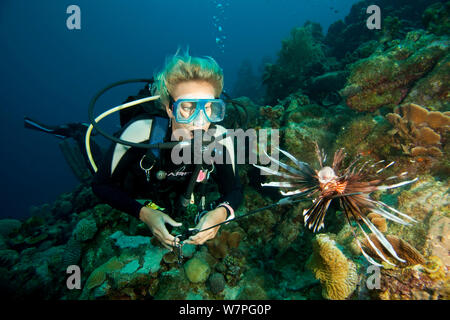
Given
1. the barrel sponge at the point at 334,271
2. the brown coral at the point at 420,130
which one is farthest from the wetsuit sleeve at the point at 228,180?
the brown coral at the point at 420,130

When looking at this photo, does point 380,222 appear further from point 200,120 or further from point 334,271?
point 200,120

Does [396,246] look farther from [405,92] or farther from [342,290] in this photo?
[405,92]

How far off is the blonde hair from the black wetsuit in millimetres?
541

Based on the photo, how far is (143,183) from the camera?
2930 mm

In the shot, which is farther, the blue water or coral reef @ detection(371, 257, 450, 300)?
the blue water

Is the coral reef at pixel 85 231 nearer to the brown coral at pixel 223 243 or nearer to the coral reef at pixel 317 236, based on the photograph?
the coral reef at pixel 317 236

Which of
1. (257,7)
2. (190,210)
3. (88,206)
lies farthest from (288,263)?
(257,7)

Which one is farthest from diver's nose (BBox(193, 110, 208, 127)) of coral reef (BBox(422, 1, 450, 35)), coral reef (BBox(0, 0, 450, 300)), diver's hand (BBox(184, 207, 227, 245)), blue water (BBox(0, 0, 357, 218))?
blue water (BBox(0, 0, 357, 218))

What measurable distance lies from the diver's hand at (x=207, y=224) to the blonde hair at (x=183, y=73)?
1.51 m

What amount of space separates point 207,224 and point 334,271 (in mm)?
1354

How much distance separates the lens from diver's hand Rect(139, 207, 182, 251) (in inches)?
80.2

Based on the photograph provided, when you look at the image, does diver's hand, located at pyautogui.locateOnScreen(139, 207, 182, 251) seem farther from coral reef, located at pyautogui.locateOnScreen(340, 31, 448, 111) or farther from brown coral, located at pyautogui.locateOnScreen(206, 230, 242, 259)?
coral reef, located at pyautogui.locateOnScreen(340, 31, 448, 111)

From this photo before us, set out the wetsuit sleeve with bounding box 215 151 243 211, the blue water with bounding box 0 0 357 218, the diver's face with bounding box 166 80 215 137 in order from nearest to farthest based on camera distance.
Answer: the diver's face with bounding box 166 80 215 137 < the wetsuit sleeve with bounding box 215 151 243 211 < the blue water with bounding box 0 0 357 218

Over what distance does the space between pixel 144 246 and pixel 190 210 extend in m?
1.30
